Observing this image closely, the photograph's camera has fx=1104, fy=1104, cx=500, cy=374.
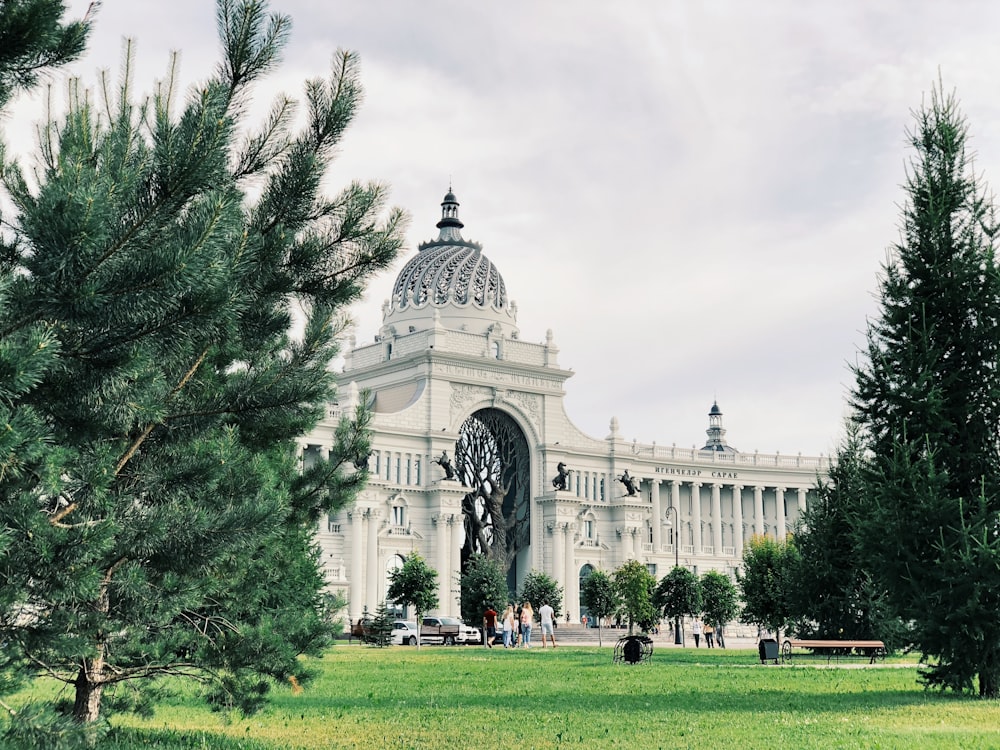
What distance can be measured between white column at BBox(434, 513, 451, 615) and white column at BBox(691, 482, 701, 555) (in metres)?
26.5

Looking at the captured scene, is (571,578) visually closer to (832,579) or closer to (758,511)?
(758,511)

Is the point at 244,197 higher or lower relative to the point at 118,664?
higher

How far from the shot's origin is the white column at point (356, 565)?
221 feet

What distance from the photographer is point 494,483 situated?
78.0 m

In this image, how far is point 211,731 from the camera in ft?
46.1

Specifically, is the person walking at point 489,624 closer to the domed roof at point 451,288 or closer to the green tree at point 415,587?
the green tree at point 415,587

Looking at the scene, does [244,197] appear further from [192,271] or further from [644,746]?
[644,746]

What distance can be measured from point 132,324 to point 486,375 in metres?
69.8

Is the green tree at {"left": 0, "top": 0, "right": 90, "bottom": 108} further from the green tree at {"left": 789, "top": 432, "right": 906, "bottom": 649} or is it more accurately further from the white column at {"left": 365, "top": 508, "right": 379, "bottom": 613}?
the white column at {"left": 365, "top": 508, "right": 379, "bottom": 613}

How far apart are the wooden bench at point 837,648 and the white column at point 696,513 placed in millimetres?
51886

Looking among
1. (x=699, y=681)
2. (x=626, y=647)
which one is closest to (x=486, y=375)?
(x=626, y=647)

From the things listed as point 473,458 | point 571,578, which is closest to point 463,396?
point 473,458

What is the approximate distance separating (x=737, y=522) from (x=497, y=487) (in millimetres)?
24856

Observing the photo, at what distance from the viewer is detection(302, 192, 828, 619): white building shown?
70.8 metres
